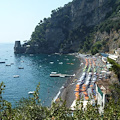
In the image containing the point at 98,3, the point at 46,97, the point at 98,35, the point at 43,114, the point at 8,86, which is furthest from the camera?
the point at 98,3

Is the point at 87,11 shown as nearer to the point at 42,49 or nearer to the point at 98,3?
the point at 98,3

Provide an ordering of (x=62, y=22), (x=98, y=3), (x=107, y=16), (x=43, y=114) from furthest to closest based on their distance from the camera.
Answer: (x=62, y=22) < (x=98, y=3) < (x=107, y=16) < (x=43, y=114)

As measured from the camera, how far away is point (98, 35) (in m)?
124

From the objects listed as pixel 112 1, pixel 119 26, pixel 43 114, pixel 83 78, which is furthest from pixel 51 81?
pixel 112 1

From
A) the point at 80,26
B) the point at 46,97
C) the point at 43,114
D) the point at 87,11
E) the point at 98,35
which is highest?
the point at 87,11

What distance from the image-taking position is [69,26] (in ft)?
522

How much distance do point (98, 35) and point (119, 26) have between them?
22.5 m

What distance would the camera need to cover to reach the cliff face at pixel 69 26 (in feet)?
465

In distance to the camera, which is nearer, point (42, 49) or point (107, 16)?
point (107, 16)

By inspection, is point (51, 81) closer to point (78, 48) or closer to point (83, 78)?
point (83, 78)

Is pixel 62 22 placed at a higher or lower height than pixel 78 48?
higher

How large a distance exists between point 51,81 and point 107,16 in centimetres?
9379

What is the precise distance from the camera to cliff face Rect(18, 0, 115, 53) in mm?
141750

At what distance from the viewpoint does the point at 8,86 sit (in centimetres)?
5712
